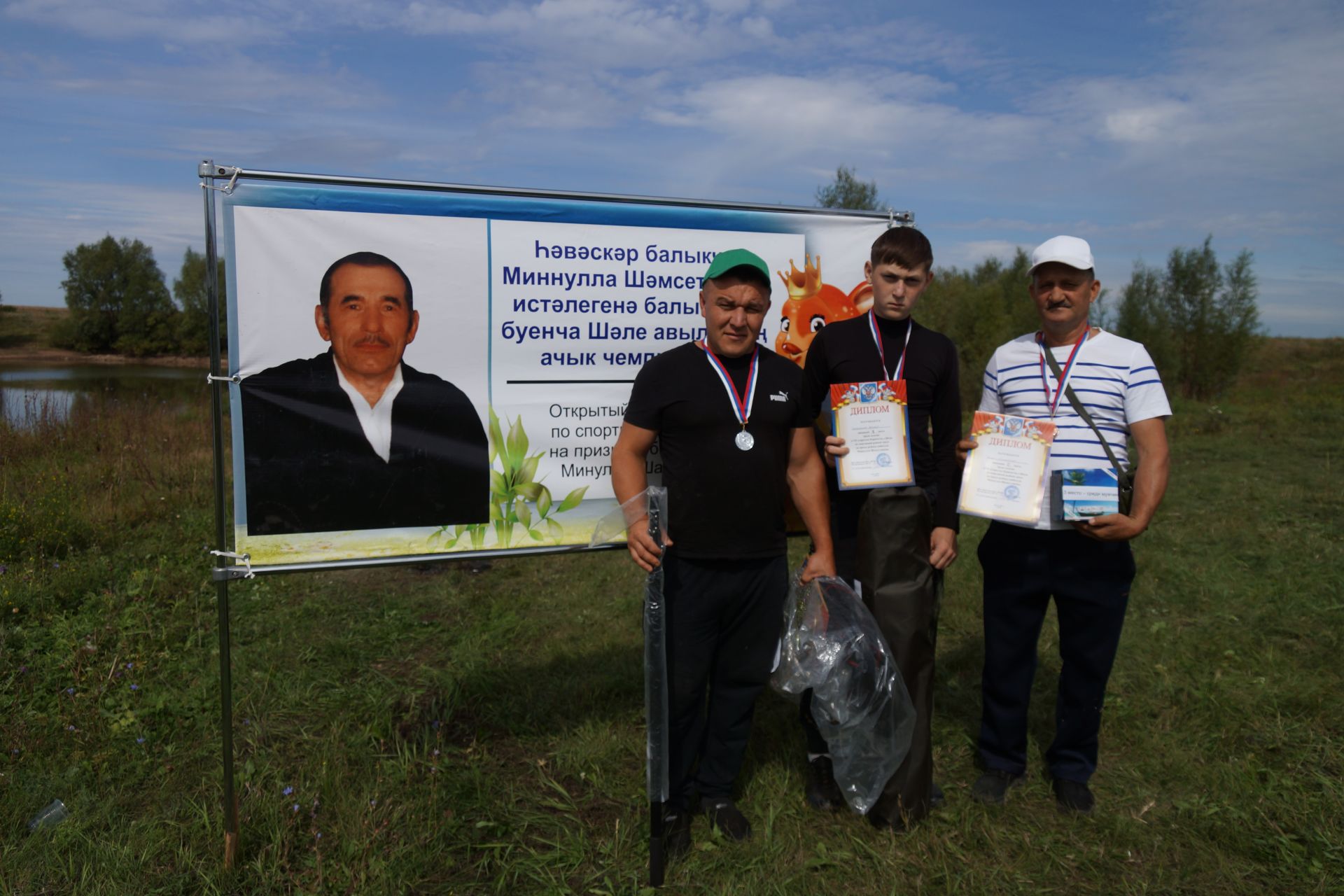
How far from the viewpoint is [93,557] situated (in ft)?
19.2

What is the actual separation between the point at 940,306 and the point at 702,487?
94.4ft

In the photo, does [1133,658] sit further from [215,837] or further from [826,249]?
[215,837]

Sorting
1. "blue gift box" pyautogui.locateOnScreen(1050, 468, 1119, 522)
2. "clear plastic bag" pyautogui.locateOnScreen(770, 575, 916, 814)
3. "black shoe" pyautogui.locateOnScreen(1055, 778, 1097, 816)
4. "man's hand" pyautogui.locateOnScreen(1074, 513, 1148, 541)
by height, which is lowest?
"black shoe" pyautogui.locateOnScreen(1055, 778, 1097, 816)

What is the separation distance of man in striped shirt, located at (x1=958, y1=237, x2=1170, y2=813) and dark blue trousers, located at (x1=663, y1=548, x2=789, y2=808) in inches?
37.9

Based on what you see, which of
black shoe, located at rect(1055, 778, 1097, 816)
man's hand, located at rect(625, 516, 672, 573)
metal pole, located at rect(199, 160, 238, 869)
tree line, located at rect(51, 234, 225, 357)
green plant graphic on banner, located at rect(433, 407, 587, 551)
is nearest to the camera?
metal pole, located at rect(199, 160, 238, 869)

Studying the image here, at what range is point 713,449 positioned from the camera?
9.34ft

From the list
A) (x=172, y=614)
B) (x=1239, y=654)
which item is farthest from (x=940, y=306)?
(x=172, y=614)

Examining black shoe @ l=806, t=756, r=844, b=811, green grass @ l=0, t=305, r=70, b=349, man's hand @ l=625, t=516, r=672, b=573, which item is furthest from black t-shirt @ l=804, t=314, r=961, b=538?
green grass @ l=0, t=305, r=70, b=349

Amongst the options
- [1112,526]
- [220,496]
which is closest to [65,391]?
[220,496]

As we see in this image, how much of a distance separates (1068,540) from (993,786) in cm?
109

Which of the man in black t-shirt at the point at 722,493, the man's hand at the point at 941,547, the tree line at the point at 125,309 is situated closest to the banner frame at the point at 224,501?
the man in black t-shirt at the point at 722,493

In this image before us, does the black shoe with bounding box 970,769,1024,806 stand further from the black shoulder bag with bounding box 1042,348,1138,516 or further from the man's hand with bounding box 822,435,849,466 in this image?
the man's hand with bounding box 822,435,849,466

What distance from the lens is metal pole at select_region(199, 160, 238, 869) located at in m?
2.63

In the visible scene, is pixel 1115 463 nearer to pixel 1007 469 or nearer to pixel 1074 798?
pixel 1007 469
